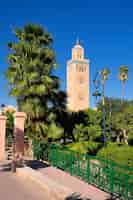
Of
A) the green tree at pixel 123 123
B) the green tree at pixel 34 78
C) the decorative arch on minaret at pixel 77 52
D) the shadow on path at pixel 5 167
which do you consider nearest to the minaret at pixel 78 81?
the decorative arch on minaret at pixel 77 52

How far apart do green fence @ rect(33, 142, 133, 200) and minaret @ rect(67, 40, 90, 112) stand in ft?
215

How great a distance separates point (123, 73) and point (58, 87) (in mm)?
30626

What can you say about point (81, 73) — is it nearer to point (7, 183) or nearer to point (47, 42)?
point (47, 42)

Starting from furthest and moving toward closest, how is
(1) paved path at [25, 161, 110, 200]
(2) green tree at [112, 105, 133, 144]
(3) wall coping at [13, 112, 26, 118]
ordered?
(2) green tree at [112, 105, 133, 144] < (3) wall coping at [13, 112, 26, 118] < (1) paved path at [25, 161, 110, 200]

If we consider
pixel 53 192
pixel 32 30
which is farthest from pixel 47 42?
pixel 53 192

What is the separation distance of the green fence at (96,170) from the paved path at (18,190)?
2.02 metres

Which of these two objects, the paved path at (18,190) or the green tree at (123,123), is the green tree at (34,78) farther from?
the green tree at (123,123)

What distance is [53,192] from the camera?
8188mm

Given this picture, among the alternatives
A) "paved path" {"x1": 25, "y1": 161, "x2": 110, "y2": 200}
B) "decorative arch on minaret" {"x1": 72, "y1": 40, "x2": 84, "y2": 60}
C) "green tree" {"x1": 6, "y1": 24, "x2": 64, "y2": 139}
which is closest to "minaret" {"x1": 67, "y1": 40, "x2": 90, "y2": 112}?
"decorative arch on minaret" {"x1": 72, "y1": 40, "x2": 84, "y2": 60}

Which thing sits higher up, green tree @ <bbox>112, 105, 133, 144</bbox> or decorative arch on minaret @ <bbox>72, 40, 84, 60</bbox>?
decorative arch on minaret @ <bbox>72, 40, 84, 60</bbox>

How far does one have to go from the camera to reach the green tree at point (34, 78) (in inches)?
641

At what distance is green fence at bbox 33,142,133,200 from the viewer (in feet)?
27.2

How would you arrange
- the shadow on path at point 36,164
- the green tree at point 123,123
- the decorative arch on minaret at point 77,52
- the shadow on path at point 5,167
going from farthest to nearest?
the decorative arch on minaret at point 77,52 → the green tree at point 123,123 → the shadow on path at point 36,164 → the shadow on path at point 5,167

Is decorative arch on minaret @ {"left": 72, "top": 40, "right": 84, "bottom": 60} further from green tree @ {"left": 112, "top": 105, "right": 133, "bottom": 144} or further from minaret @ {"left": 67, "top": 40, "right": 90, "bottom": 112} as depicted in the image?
green tree @ {"left": 112, "top": 105, "right": 133, "bottom": 144}
